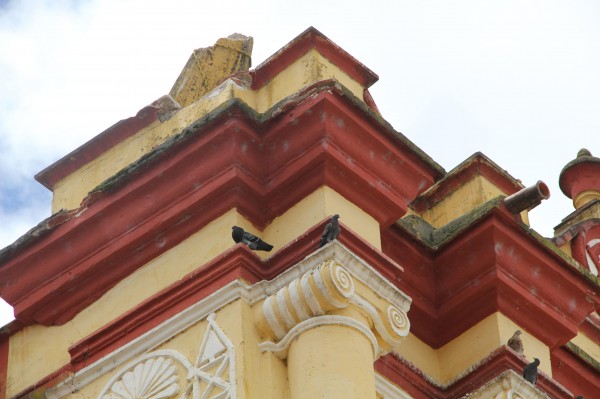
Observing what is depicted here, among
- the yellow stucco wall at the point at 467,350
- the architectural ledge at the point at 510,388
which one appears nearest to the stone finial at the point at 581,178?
the yellow stucco wall at the point at 467,350

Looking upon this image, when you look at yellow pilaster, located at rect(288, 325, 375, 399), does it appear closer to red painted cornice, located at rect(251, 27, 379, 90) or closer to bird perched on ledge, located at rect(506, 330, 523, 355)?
bird perched on ledge, located at rect(506, 330, 523, 355)

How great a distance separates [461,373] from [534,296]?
27.1 inches

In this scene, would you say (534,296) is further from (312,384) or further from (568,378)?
(312,384)

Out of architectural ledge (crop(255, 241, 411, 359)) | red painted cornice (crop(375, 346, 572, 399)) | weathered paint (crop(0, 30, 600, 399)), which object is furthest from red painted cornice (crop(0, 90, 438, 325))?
red painted cornice (crop(375, 346, 572, 399))

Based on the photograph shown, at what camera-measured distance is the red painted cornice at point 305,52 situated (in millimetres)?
12711

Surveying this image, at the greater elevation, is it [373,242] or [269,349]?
[373,242]

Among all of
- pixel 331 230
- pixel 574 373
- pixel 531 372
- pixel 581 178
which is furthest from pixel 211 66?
pixel 581 178

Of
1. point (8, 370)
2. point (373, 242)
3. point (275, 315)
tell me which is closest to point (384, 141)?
point (373, 242)

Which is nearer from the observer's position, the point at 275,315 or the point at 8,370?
the point at 275,315

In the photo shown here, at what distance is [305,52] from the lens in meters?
12.7

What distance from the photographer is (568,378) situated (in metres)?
13.6

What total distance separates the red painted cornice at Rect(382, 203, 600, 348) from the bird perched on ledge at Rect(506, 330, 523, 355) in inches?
8.3

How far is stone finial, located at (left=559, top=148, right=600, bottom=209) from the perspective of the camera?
16.2 meters

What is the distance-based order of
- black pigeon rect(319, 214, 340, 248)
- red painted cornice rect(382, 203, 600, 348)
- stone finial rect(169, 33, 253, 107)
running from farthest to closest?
stone finial rect(169, 33, 253, 107)
red painted cornice rect(382, 203, 600, 348)
black pigeon rect(319, 214, 340, 248)
